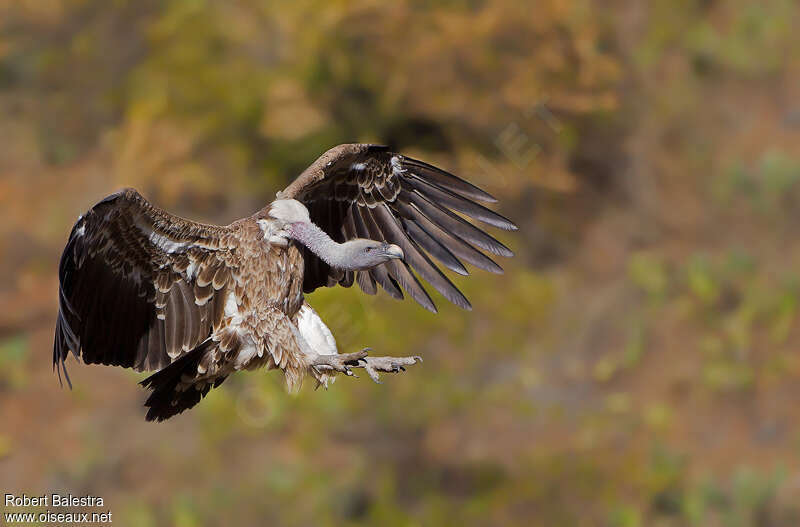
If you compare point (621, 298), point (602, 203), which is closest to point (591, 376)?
point (621, 298)

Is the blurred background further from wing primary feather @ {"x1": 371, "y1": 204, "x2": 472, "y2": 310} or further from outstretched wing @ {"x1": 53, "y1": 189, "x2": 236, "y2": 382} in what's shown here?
outstretched wing @ {"x1": 53, "y1": 189, "x2": 236, "y2": 382}

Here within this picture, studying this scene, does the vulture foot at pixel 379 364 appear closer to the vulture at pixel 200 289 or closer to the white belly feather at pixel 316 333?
the vulture at pixel 200 289

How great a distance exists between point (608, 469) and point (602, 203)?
419 centimetres

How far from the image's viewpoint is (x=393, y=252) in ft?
19.5

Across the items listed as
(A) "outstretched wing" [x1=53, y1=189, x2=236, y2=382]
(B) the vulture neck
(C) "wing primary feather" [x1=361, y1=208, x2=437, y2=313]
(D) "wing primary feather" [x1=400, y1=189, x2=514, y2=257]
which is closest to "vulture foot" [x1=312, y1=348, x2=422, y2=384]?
(B) the vulture neck

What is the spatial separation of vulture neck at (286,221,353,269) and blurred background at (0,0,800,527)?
5.64 metres

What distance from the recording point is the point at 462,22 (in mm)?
15516

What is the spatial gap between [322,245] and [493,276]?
30.6ft

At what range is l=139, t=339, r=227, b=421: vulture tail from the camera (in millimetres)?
6438

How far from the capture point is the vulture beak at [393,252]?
593 centimetres

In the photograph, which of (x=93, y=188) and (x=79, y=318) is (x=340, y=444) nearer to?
(x=93, y=188)

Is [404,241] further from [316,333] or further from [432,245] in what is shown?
[316,333]

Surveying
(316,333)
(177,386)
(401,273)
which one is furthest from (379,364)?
(401,273)

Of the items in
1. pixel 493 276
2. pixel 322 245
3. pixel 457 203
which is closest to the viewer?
pixel 322 245
